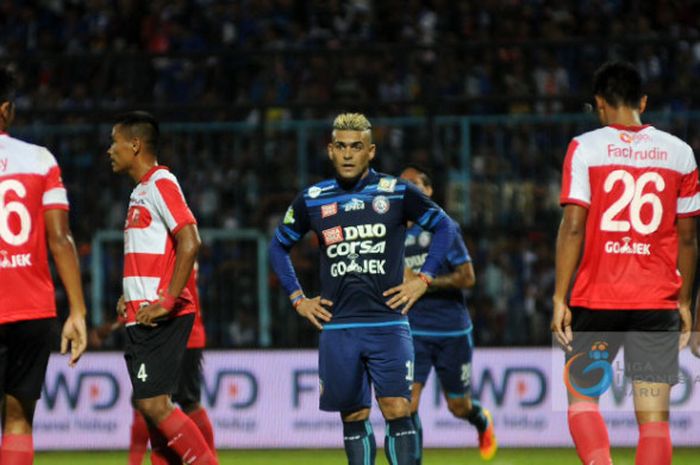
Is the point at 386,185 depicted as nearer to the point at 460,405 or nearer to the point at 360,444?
the point at 360,444

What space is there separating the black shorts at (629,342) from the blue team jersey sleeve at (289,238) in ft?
5.35

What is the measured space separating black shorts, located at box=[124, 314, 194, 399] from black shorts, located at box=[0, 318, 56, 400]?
99cm

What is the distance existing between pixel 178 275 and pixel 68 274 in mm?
944

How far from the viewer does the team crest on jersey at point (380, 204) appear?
6.94 m

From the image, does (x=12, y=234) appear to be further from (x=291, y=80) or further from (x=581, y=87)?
(x=581, y=87)

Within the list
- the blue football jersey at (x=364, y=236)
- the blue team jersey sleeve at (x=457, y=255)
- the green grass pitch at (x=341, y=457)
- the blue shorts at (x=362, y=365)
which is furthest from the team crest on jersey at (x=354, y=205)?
the green grass pitch at (x=341, y=457)

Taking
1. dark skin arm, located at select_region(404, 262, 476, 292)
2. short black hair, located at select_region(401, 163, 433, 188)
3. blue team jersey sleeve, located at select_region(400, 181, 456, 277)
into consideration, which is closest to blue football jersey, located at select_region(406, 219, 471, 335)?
dark skin arm, located at select_region(404, 262, 476, 292)

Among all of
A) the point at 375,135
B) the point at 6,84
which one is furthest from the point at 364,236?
the point at 375,135

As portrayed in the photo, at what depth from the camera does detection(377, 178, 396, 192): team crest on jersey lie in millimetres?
7008

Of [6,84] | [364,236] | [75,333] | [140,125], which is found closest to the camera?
[75,333]

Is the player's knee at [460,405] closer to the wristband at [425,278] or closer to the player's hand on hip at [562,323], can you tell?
the wristband at [425,278]

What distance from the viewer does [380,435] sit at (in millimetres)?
11156

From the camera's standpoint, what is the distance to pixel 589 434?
6270mm

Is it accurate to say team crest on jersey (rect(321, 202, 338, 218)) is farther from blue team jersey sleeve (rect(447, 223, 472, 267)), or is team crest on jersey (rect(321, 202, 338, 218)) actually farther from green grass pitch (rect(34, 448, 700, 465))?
green grass pitch (rect(34, 448, 700, 465))
